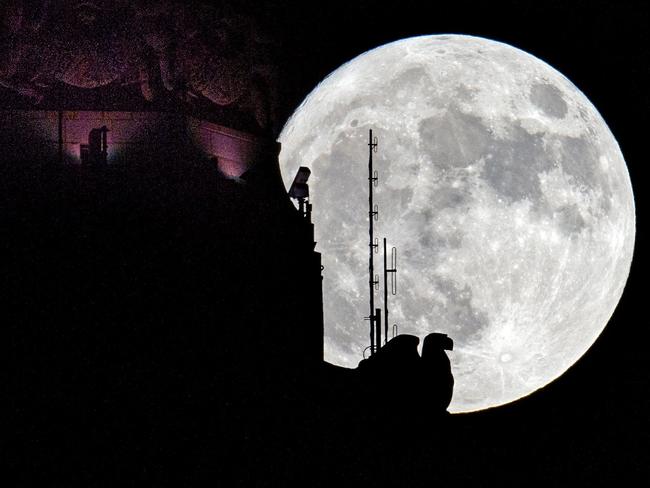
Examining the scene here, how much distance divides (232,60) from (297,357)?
1001 cm

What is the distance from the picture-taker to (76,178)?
1257 inches

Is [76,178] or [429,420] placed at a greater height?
[76,178]

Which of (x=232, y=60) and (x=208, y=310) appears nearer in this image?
(x=208, y=310)

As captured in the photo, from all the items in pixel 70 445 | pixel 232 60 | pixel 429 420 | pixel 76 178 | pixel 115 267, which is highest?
pixel 232 60

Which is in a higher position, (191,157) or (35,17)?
(35,17)

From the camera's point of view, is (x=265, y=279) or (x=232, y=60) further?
(x=232, y=60)

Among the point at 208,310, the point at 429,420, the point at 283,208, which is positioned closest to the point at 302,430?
the point at 429,420

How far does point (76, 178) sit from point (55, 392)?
618 centimetres

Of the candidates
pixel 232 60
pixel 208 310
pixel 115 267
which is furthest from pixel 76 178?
pixel 232 60

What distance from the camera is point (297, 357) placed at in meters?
33.1

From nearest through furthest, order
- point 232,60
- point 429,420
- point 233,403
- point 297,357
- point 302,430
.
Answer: point 429,420
point 302,430
point 233,403
point 297,357
point 232,60

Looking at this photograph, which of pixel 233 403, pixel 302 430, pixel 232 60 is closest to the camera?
pixel 302 430

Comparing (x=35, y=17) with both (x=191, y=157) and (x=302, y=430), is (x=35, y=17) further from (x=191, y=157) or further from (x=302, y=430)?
(x=302, y=430)

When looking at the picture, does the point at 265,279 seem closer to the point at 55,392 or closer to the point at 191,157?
the point at 191,157
